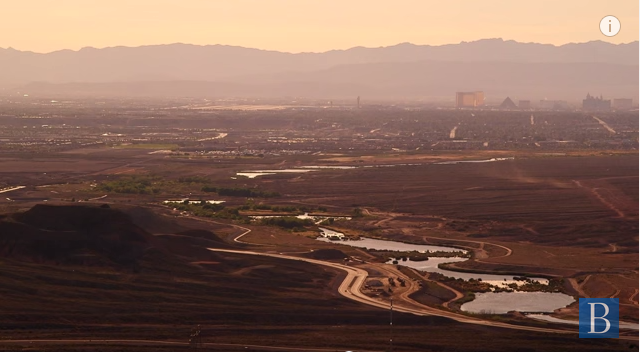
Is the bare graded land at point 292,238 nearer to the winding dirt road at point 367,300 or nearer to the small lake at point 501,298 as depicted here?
the winding dirt road at point 367,300

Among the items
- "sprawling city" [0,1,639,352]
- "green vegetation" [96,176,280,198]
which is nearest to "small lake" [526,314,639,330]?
"sprawling city" [0,1,639,352]

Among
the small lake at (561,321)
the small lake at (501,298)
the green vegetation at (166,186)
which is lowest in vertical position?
the green vegetation at (166,186)

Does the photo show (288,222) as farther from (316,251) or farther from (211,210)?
(316,251)

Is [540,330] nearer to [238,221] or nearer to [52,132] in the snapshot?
[238,221]

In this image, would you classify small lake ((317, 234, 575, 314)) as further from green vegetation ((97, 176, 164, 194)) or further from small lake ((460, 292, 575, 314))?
green vegetation ((97, 176, 164, 194))

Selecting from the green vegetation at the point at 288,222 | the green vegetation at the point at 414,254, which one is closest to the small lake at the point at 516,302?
the green vegetation at the point at 414,254

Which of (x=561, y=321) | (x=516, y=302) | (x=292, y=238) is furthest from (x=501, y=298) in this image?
(x=292, y=238)
